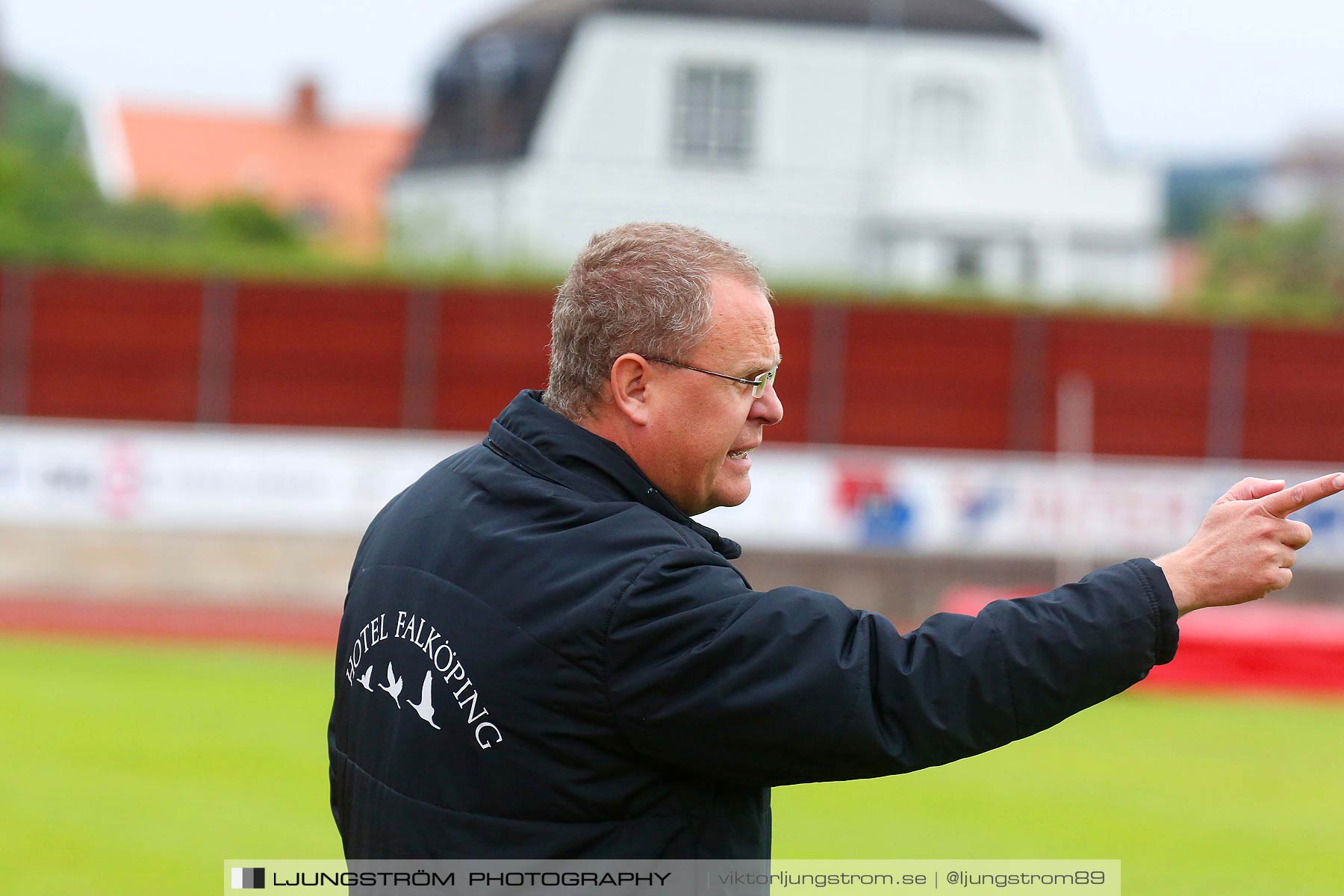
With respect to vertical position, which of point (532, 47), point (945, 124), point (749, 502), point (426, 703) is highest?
point (532, 47)

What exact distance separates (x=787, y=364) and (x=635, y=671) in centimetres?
1739

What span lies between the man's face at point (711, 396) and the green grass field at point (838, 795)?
500 cm

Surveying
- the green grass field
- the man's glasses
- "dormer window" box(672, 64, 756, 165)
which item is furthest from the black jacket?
"dormer window" box(672, 64, 756, 165)

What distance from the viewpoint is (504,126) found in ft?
104

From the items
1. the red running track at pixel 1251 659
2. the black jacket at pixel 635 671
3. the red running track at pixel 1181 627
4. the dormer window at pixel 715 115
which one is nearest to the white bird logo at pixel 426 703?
the black jacket at pixel 635 671

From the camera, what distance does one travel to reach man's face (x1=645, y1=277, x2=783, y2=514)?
247 centimetres

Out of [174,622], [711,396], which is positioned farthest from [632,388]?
[174,622]

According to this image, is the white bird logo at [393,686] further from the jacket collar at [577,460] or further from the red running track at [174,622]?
the red running track at [174,622]

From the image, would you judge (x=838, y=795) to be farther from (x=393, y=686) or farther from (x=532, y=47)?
(x=532, y=47)

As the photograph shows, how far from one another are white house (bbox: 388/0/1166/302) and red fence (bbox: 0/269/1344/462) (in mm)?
8718

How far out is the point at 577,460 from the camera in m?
2.44

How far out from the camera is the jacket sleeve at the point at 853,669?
2230mm

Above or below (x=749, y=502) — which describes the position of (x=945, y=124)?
above

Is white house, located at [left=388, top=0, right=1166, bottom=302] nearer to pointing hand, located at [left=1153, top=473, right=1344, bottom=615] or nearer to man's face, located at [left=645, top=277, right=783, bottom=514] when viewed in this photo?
man's face, located at [left=645, top=277, right=783, bottom=514]
